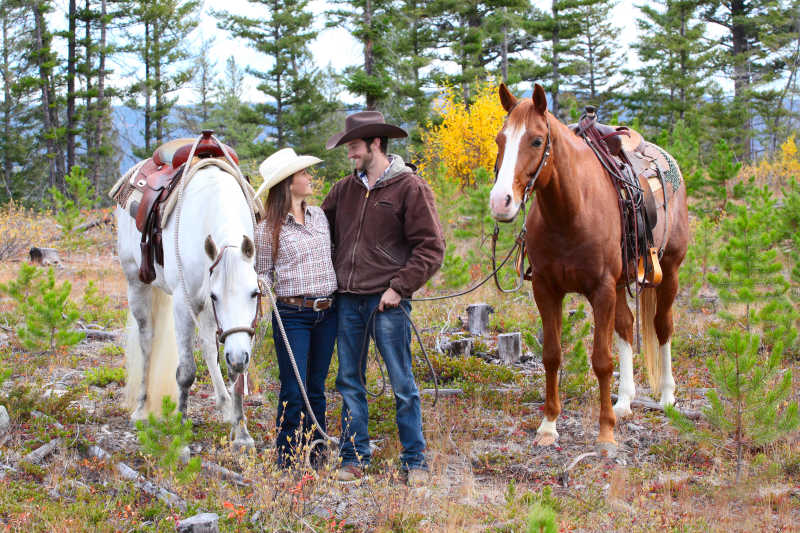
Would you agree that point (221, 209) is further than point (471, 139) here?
No

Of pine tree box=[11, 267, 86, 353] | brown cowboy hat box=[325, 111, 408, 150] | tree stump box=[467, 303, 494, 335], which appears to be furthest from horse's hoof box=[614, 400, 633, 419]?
pine tree box=[11, 267, 86, 353]

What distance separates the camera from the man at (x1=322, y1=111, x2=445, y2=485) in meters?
3.63

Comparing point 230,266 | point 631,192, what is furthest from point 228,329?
point 631,192

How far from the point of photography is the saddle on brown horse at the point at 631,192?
177 inches

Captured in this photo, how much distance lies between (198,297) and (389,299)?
130 cm

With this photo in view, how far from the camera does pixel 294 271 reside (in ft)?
12.1

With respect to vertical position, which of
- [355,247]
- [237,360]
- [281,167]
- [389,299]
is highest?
[281,167]

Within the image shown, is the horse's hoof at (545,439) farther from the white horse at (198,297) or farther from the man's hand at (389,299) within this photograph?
the white horse at (198,297)

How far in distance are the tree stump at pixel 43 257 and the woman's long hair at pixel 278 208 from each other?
932 centimetres

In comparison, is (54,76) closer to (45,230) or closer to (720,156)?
(45,230)

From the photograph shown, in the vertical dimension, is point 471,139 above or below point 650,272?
above

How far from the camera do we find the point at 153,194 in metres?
4.31

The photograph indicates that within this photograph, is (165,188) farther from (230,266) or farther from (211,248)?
(230,266)

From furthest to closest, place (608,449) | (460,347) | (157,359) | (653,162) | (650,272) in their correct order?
(460,347) < (653,162) < (157,359) < (650,272) < (608,449)
